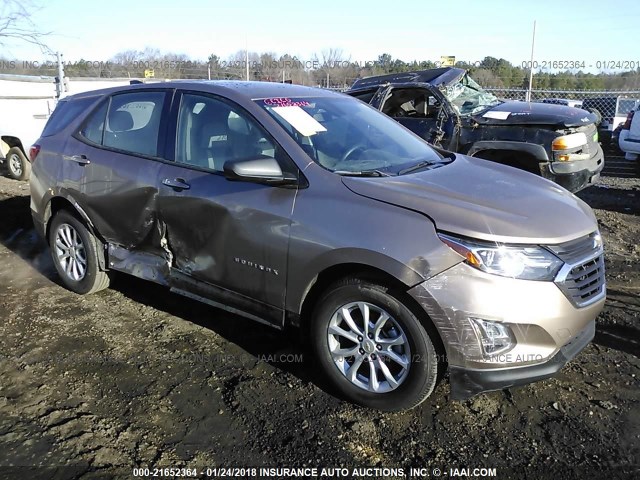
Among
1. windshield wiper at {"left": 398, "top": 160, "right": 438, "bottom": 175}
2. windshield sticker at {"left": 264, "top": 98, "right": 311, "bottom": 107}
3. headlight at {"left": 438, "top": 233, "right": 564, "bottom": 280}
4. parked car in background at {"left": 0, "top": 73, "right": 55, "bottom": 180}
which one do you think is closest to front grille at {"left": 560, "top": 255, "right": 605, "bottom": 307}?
headlight at {"left": 438, "top": 233, "right": 564, "bottom": 280}

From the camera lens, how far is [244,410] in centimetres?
317

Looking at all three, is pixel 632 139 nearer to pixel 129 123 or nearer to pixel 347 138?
pixel 347 138

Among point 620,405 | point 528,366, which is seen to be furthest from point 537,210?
point 620,405

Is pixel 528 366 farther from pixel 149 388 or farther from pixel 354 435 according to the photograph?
pixel 149 388

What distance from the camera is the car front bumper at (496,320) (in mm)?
2730

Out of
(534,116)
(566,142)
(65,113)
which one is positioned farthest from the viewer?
(534,116)

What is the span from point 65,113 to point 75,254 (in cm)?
127

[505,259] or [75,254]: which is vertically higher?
[505,259]

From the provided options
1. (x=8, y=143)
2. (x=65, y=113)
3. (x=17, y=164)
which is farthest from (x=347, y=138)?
(x=8, y=143)

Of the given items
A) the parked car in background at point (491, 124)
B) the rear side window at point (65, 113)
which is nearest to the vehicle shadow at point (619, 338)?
the parked car in background at point (491, 124)

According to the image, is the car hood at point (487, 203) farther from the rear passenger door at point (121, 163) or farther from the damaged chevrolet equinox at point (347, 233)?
the rear passenger door at point (121, 163)

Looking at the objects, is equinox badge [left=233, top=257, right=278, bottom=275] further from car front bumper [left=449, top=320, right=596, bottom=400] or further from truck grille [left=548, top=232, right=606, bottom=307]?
truck grille [left=548, top=232, right=606, bottom=307]

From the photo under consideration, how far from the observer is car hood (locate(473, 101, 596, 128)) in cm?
654

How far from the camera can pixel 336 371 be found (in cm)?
324
